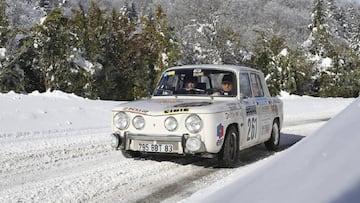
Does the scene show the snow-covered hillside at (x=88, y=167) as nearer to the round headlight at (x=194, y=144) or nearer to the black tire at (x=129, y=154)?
the black tire at (x=129, y=154)

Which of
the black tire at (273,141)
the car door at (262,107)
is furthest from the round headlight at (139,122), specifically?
the black tire at (273,141)

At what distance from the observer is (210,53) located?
4512 centimetres

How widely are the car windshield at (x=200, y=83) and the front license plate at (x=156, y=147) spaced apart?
1.43 metres

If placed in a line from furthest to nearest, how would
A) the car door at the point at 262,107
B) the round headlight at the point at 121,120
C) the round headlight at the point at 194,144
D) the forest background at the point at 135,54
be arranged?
the forest background at the point at 135,54
the car door at the point at 262,107
the round headlight at the point at 121,120
the round headlight at the point at 194,144

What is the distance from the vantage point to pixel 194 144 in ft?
20.7

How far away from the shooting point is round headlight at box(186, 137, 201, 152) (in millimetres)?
6316

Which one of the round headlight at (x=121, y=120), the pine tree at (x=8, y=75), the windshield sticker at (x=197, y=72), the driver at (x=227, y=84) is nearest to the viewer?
the round headlight at (x=121, y=120)

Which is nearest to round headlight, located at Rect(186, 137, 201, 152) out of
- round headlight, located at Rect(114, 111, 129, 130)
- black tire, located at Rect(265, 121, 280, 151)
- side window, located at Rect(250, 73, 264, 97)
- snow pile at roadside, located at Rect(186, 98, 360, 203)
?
round headlight, located at Rect(114, 111, 129, 130)

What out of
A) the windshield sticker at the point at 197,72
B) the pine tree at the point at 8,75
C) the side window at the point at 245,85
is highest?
the pine tree at the point at 8,75

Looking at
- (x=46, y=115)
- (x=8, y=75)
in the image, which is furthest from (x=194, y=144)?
(x=8, y=75)

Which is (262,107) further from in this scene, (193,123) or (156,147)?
(156,147)

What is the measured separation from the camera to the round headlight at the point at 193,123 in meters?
6.33

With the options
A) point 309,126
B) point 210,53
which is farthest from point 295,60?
point 309,126

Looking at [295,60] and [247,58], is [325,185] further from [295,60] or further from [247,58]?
[247,58]
